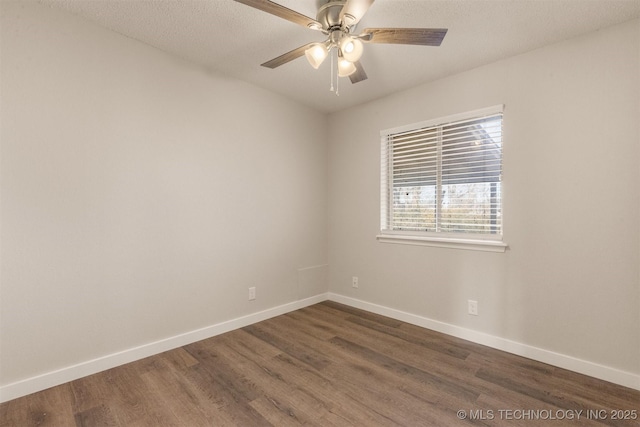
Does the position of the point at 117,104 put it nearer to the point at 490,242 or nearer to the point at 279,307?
the point at 279,307

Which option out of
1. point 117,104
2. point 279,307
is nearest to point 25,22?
point 117,104

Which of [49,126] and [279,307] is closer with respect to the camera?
[49,126]

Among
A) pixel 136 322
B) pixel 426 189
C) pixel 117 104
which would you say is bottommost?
pixel 136 322

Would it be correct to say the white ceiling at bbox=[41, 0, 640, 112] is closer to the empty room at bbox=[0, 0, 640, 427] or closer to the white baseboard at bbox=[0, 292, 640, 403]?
the empty room at bbox=[0, 0, 640, 427]

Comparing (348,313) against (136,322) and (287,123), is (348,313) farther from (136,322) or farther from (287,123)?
(287,123)

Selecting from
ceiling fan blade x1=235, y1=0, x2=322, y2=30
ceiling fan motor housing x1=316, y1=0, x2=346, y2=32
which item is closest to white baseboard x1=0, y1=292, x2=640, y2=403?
ceiling fan blade x1=235, y1=0, x2=322, y2=30

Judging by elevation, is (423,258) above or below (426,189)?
below

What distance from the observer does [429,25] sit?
2.06 metres

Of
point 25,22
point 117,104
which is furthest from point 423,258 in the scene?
point 25,22

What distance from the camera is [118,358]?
2221mm

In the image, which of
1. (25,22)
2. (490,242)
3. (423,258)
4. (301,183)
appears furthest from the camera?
(301,183)

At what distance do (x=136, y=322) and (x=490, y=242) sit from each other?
301 cm

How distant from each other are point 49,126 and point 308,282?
110 inches

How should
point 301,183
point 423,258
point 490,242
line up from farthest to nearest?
1. point 301,183
2. point 423,258
3. point 490,242
